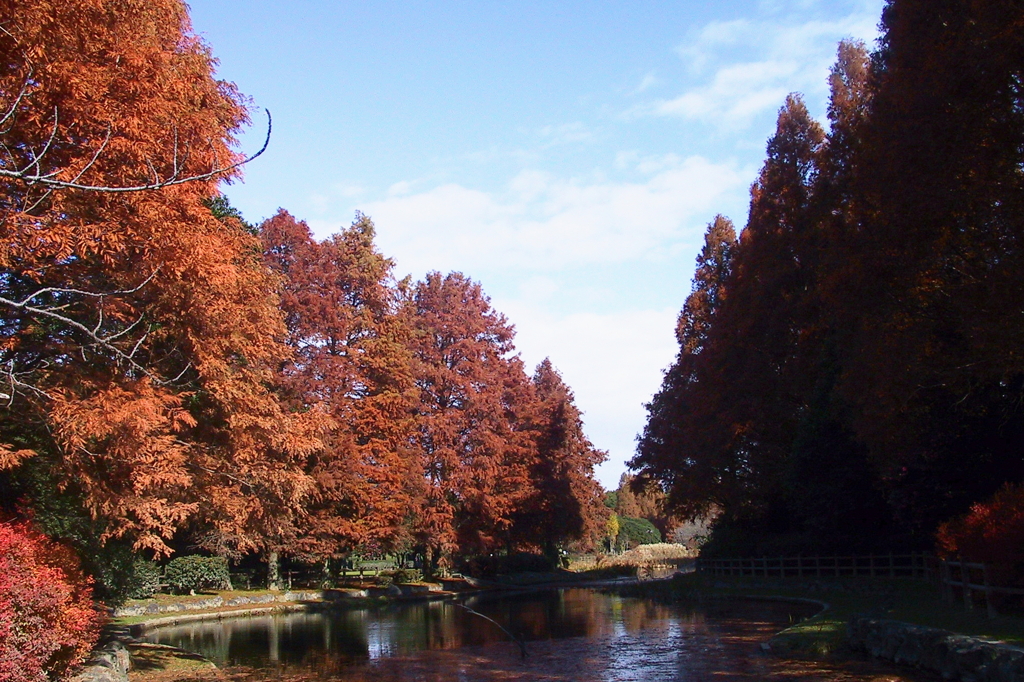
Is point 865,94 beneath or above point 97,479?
above

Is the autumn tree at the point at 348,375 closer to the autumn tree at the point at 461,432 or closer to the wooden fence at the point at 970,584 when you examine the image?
the autumn tree at the point at 461,432

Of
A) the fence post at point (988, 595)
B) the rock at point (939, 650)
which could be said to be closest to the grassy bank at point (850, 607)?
the fence post at point (988, 595)

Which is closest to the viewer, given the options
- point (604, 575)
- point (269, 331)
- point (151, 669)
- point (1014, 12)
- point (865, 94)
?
point (1014, 12)

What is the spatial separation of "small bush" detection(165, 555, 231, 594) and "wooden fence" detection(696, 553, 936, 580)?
2100cm

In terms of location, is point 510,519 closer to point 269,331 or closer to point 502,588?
point 502,588

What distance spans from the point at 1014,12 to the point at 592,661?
13.3m

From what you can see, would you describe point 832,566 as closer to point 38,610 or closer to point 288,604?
point 288,604

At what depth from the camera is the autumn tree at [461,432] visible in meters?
43.8

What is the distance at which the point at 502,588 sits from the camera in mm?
45906

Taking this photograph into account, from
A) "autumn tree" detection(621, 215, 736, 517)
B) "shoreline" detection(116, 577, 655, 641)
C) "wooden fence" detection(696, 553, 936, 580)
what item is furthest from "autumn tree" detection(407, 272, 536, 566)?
"wooden fence" detection(696, 553, 936, 580)

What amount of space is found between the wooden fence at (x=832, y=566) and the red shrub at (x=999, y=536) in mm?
7579

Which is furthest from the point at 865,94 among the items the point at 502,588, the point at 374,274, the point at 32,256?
the point at 502,588

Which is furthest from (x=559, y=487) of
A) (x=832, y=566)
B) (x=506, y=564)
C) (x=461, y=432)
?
(x=832, y=566)

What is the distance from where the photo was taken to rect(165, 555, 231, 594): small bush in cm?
3145
